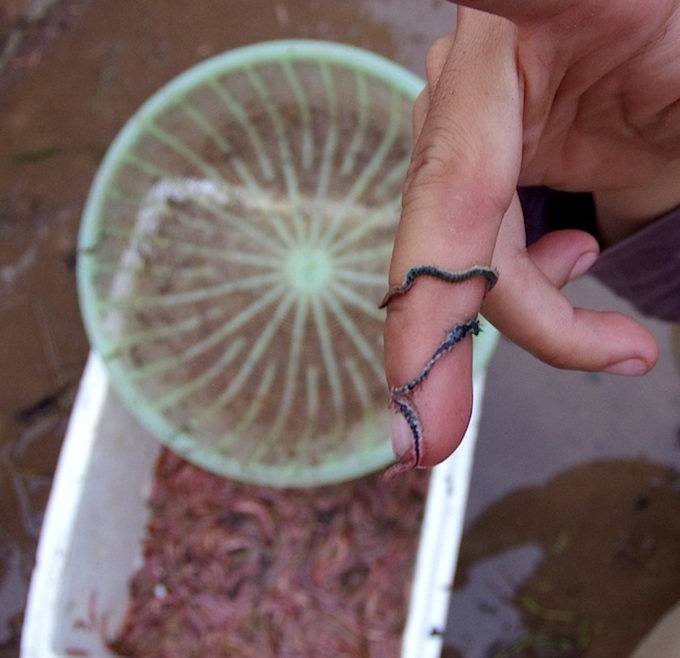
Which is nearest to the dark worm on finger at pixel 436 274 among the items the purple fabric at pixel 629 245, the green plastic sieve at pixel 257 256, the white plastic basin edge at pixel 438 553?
the purple fabric at pixel 629 245

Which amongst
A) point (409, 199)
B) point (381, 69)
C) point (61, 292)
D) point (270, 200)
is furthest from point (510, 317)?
point (61, 292)

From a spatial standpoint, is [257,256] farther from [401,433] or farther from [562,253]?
[401,433]

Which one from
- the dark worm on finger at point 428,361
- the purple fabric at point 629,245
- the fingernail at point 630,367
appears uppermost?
the purple fabric at point 629,245

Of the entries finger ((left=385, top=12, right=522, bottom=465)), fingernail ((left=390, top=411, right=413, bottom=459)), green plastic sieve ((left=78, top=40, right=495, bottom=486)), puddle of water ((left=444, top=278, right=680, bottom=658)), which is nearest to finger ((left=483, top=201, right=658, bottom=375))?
finger ((left=385, top=12, right=522, bottom=465))

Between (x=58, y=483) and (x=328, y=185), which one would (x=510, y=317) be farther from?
(x=58, y=483)

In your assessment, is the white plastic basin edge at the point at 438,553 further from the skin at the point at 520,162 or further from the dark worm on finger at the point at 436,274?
the dark worm on finger at the point at 436,274

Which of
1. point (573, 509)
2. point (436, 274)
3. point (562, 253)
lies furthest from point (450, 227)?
point (573, 509)

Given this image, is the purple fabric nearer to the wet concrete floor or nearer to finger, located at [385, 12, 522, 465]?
finger, located at [385, 12, 522, 465]
